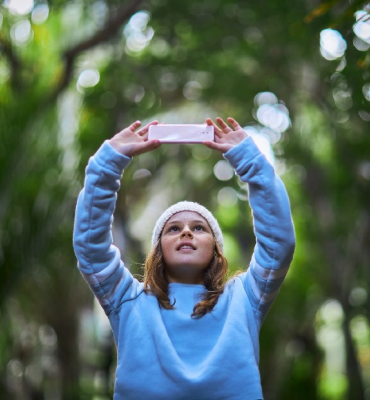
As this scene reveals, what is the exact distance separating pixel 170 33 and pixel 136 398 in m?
8.57

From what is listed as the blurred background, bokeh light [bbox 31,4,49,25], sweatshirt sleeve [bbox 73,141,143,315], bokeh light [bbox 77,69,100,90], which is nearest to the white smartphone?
sweatshirt sleeve [bbox 73,141,143,315]

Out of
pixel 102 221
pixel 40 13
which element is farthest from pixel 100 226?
pixel 40 13

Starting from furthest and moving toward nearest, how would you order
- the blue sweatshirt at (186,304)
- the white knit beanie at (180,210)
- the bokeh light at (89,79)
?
the bokeh light at (89,79) → the white knit beanie at (180,210) → the blue sweatshirt at (186,304)

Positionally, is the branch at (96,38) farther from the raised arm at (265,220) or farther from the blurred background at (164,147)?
the raised arm at (265,220)

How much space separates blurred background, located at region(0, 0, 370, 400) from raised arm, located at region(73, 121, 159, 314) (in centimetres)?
336

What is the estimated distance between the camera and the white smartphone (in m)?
2.71

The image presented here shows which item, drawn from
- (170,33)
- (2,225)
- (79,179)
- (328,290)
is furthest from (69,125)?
(328,290)

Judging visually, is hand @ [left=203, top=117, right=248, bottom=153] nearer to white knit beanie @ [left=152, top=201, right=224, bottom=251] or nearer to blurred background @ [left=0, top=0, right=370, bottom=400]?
white knit beanie @ [left=152, top=201, right=224, bottom=251]

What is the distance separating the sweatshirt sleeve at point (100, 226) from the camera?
8.93 feet

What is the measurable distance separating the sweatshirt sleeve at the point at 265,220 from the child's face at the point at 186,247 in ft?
0.65

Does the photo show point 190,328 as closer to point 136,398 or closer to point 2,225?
point 136,398

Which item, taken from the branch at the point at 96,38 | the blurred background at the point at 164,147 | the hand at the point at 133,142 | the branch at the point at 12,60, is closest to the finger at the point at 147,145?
the hand at the point at 133,142

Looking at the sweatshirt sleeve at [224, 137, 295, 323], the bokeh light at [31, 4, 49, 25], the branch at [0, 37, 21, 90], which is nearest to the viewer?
the sweatshirt sleeve at [224, 137, 295, 323]

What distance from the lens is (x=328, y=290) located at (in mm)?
13805
